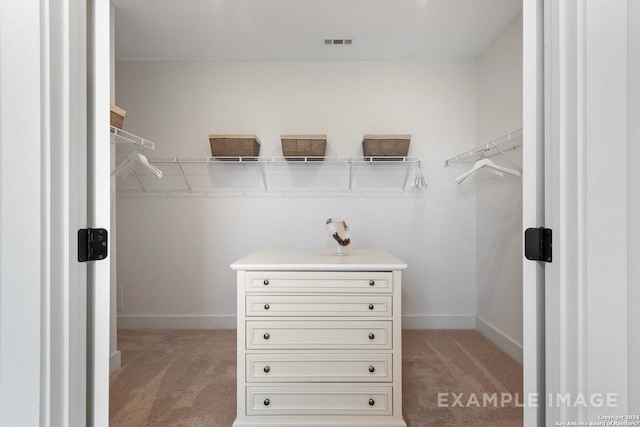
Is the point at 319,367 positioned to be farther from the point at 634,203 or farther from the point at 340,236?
the point at 634,203

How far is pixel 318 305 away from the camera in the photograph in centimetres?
186

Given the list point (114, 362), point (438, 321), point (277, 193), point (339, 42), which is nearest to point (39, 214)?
point (114, 362)

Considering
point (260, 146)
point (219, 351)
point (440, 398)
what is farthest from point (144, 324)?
point (440, 398)

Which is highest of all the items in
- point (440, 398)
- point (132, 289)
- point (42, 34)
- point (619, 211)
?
point (42, 34)

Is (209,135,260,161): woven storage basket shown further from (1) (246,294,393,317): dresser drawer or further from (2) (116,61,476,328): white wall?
(1) (246,294,393,317): dresser drawer

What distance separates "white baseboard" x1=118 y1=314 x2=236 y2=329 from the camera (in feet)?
11.1

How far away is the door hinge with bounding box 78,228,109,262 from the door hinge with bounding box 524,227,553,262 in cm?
104

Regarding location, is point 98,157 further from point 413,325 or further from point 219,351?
point 413,325

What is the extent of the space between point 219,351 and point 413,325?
5.77 feet

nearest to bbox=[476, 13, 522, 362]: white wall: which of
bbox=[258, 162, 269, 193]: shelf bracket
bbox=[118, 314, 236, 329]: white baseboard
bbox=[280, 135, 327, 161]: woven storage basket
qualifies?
bbox=[280, 135, 327, 161]: woven storage basket

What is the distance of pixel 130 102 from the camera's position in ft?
11.0

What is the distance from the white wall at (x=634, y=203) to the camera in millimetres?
730

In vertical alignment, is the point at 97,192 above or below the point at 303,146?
below

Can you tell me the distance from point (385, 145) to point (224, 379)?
2.19 m
